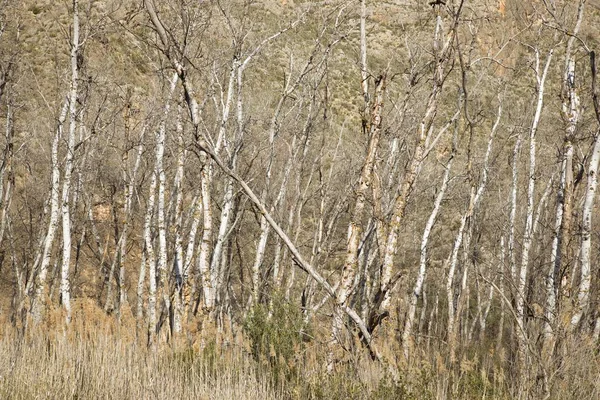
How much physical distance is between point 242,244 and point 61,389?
573 inches

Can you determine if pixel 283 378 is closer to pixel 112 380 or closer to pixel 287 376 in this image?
pixel 287 376

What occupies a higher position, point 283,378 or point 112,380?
point 283,378

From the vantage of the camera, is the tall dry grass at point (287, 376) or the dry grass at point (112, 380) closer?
the tall dry grass at point (287, 376)

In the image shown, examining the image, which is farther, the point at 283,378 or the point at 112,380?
the point at 112,380

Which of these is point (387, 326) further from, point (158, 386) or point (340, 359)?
point (158, 386)

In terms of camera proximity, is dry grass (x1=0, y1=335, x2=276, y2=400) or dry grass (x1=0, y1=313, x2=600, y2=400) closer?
dry grass (x1=0, y1=313, x2=600, y2=400)

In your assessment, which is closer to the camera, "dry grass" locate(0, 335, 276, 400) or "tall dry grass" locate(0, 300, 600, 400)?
"tall dry grass" locate(0, 300, 600, 400)

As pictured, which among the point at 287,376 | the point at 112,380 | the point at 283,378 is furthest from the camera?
the point at 287,376

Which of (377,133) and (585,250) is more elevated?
(377,133)

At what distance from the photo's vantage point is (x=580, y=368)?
17.3 ft

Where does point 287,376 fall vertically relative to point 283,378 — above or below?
below

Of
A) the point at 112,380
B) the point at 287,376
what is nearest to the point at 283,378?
the point at 287,376

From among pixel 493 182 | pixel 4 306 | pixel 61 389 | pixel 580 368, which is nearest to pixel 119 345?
pixel 61 389

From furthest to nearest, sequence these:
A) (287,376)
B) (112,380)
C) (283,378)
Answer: (287,376)
(112,380)
(283,378)
